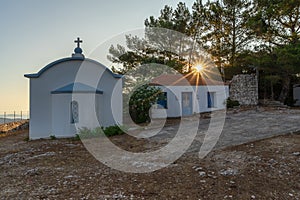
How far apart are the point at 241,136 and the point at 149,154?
135 inches

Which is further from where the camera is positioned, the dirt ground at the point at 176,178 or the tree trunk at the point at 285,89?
the tree trunk at the point at 285,89

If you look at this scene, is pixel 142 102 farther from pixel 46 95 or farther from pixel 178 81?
pixel 46 95

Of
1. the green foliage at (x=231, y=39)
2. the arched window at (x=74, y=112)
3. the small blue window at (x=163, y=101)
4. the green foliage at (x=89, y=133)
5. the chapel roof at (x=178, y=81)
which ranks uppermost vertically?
the green foliage at (x=231, y=39)

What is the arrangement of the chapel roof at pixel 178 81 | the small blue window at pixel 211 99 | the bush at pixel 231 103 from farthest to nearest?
the bush at pixel 231 103 → the small blue window at pixel 211 99 → the chapel roof at pixel 178 81

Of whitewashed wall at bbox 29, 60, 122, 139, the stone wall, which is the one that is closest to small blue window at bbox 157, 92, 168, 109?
whitewashed wall at bbox 29, 60, 122, 139

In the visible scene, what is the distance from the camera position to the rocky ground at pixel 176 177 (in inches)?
140

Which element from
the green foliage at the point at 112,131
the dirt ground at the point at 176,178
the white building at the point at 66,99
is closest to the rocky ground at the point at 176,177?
the dirt ground at the point at 176,178

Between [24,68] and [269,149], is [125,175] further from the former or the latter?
[24,68]

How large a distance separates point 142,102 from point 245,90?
9865 millimetres

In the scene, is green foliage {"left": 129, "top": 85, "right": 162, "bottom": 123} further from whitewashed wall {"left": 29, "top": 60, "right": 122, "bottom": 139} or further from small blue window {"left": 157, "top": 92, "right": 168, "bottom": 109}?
whitewashed wall {"left": 29, "top": 60, "right": 122, "bottom": 139}

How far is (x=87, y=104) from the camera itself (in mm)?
10250

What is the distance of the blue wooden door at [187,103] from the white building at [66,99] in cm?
711

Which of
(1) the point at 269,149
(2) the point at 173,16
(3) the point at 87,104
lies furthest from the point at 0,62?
(2) the point at 173,16

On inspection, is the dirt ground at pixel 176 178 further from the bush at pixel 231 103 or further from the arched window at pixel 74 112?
the bush at pixel 231 103
